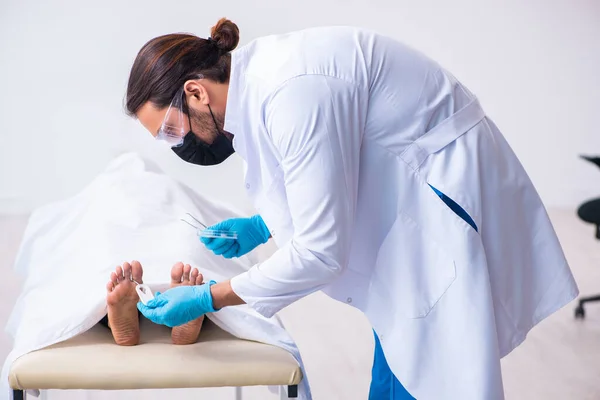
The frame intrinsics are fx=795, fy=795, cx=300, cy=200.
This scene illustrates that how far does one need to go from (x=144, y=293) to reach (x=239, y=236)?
0.29 m

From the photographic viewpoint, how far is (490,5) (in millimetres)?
4531

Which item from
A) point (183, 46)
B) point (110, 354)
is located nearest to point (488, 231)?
point (183, 46)

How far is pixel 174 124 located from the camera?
1.45 metres

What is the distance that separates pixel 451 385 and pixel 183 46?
30.9 inches

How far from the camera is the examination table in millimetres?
1518

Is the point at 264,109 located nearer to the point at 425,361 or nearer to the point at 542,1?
the point at 425,361

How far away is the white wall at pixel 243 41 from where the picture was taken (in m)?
4.37

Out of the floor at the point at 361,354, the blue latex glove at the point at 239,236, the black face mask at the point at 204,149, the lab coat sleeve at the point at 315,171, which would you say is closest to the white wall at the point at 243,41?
the floor at the point at 361,354

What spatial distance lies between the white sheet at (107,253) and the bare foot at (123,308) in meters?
0.06

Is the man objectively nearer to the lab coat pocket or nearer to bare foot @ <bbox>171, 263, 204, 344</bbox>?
the lab coat pocket

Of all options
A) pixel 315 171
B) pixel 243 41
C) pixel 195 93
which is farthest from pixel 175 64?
pixel 243 41

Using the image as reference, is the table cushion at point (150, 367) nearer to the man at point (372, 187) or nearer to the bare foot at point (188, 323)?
the bare foot at point (188, 323)

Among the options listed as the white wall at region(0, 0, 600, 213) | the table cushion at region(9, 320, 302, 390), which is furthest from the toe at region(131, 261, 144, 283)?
the white wall at region(0, 0, 600, 213)

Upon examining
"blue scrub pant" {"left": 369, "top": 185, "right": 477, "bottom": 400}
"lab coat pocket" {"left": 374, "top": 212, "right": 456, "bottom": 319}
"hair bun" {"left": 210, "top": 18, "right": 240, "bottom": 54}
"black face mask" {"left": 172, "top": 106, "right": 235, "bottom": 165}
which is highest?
"hair bun" {"left": 210, "top": 18, "right": 240, "bottom": 54}
